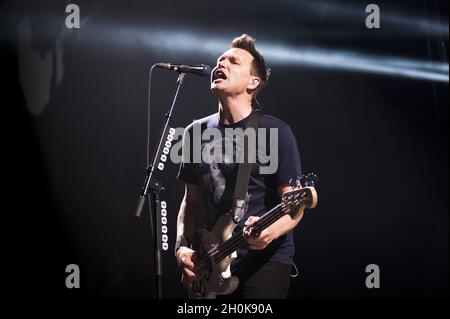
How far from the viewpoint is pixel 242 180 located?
10.2 ft

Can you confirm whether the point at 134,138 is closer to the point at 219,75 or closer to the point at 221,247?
the point at 219,75

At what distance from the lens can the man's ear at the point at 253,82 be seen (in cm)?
338

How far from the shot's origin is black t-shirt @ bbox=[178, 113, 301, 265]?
3073mm

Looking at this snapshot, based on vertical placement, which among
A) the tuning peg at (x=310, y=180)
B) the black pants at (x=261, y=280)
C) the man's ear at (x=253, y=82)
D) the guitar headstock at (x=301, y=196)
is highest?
the man's ear at (x=253, y=82)

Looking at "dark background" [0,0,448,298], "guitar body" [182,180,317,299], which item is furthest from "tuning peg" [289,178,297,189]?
"dark background" [0,0,448,298]

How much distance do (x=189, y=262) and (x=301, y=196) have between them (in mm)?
747

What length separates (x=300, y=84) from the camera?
3949 mm

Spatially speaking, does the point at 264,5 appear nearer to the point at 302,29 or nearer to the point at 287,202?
the point at 302,29

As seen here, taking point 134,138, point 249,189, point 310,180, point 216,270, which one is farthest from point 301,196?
point 134,138

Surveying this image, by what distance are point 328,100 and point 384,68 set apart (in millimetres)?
457

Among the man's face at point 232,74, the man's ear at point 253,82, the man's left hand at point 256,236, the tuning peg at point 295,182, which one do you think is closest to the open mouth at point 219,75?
the man's face at point 232,74

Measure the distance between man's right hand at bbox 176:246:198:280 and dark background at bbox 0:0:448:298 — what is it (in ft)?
2.43

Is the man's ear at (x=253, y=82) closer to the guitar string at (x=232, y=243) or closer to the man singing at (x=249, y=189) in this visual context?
the man singing at (x=249, y=189)

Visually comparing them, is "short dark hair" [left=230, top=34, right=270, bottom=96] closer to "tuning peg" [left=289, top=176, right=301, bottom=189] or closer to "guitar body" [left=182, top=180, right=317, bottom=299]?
"tuning peg" [left=289, top=176, right=301, bottom=189]
